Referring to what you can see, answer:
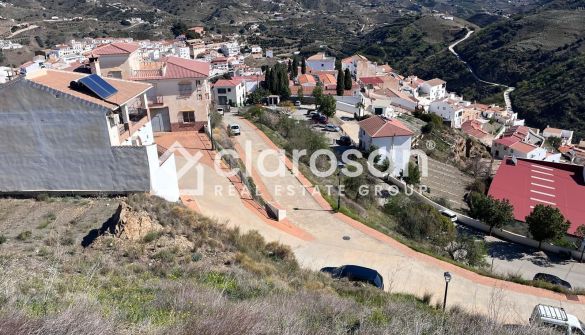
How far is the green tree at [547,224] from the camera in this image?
19.5 metres

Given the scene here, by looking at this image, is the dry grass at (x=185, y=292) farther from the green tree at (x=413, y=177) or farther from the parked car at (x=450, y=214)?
the green tree at (x=413, y=177)

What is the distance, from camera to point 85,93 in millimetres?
12914

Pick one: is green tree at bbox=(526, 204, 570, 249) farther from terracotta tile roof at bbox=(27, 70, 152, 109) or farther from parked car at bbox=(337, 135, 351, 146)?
terracotta tile roof at bbox=(27, 70, 152, 109)

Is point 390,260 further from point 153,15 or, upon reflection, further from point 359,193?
point 153,15

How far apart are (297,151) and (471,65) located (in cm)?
8013

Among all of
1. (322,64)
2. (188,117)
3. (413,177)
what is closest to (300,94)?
(322,64)

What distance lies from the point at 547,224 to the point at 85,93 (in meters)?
20.6

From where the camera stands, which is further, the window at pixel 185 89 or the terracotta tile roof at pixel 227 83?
the terracotta tile roof at pixel 227 83

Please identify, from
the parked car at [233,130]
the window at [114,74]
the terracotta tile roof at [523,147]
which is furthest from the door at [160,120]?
the terracotta tile roof at [523,147]

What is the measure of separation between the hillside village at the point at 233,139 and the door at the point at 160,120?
0.06 meters

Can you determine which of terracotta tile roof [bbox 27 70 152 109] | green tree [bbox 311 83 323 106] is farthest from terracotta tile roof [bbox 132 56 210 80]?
green tree [bbox 311 83 323 106]

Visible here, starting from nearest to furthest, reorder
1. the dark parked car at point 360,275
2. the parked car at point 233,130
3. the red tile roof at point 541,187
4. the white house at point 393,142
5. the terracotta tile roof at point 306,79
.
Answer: the dark parked car at point 360,275 < the red tile roof at point 541,187 < the parked car at point 233,130 < the white house at point 393,142 < the terracotta tile roof at point 306,79

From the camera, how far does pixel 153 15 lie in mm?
130125

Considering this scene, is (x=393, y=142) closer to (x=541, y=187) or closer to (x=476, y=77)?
(x=541, y=187)
